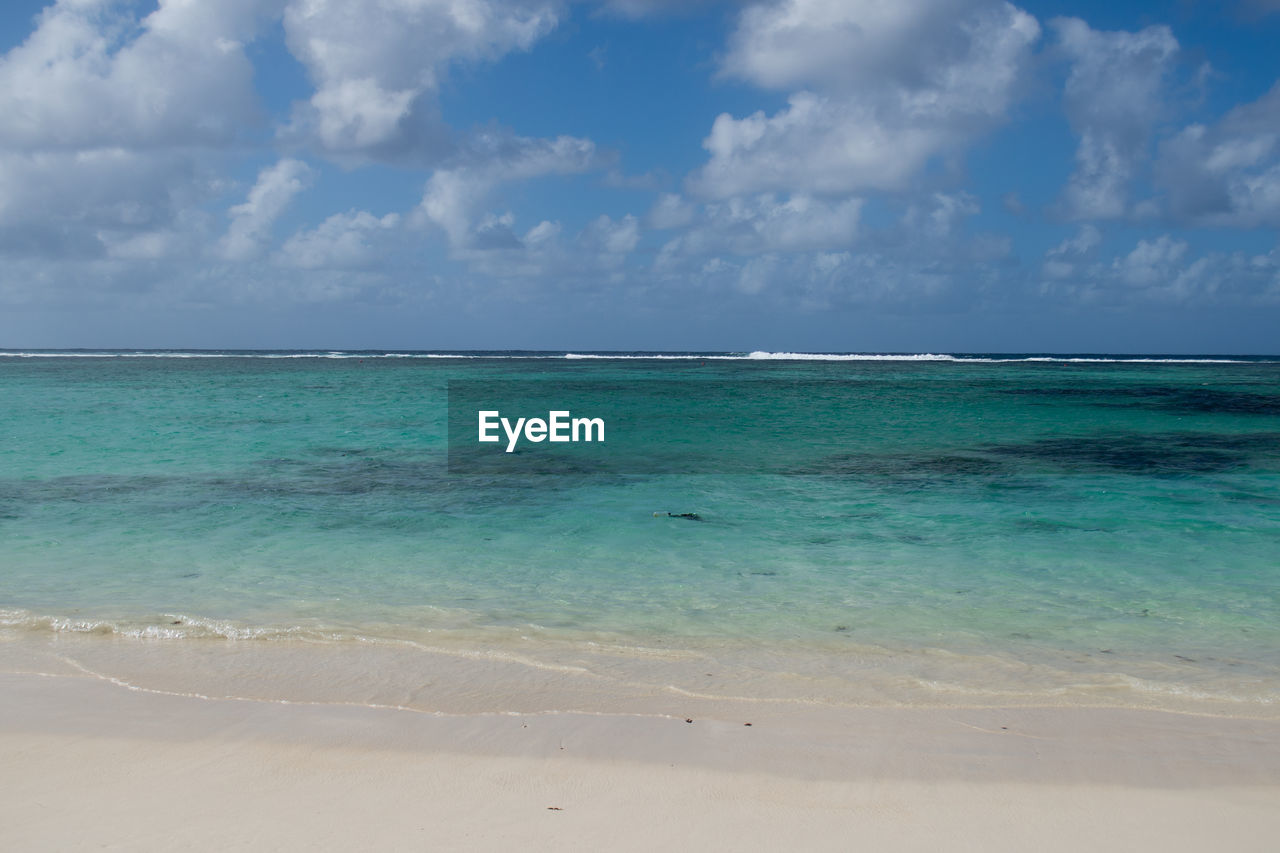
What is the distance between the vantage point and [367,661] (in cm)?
555

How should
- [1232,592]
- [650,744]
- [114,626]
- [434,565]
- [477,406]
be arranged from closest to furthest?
1. [650,744]
2. [114,626]
3. [1232,592]
4. [434,565]
5. [477,406]

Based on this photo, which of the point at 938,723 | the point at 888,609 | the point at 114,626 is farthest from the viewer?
the point at 888,609

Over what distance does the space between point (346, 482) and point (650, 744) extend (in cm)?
984

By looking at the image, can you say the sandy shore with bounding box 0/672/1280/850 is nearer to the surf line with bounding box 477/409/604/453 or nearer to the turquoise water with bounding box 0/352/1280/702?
the turquoise water with bounding box 0/352/1280/702

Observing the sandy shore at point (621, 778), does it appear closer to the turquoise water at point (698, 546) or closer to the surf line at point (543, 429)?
the turquoise water at point (698, 546)

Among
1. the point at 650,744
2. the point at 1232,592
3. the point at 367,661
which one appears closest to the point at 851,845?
the point at 650,744

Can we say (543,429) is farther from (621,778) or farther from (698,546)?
(621,778)

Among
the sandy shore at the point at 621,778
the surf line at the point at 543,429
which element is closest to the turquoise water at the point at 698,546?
the sandy shore at the point at 621,778

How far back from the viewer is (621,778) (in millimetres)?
3938

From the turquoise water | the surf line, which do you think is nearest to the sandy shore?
the turquoise water

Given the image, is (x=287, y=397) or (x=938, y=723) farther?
(x=287, y=397)

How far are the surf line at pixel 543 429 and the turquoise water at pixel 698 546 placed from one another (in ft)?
5.08

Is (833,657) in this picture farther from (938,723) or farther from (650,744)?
(650,744)

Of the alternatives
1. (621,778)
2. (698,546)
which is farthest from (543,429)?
(621,778)
